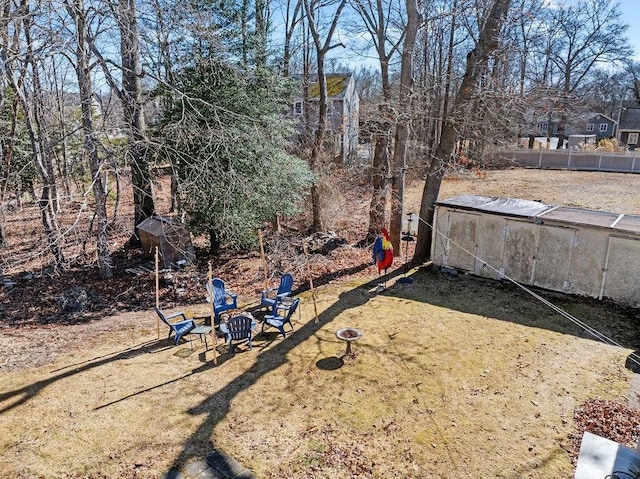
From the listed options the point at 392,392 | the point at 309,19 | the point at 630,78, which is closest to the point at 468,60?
the point at 309,19

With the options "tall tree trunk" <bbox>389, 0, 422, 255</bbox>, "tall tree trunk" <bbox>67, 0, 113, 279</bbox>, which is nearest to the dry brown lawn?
"tall tree trunk" <bbox>67, 0, 113, 279</bbox>

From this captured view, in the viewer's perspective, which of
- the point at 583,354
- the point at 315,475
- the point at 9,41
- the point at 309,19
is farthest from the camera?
the point at 309,19

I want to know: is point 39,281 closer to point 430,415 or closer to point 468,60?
point 430,415

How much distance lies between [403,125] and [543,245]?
491cm

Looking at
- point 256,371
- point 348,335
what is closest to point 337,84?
point 348,335

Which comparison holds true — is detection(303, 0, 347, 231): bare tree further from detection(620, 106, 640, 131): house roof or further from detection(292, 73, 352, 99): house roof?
detection(620, 106, 640, 131): house roof

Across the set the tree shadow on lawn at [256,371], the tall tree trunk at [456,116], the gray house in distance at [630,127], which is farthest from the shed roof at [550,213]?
the gray house in distance at [630,127]

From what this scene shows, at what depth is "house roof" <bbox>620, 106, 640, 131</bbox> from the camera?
45.5m

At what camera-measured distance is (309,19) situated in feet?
47.3

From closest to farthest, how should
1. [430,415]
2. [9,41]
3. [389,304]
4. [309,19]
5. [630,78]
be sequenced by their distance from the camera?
1. [430,415]
2. [389,304]
3. [9,41]
4. [309,19]
5. [630,78]

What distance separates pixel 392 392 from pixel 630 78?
215 feet

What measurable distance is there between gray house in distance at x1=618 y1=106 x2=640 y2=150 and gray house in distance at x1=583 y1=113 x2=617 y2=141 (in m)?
7.06

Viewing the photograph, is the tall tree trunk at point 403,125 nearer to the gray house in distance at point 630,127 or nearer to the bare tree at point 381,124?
the bare tree at point 381,124

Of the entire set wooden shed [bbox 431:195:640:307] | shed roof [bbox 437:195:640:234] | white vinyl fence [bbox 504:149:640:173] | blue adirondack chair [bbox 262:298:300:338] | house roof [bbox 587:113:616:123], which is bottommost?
blue adirondack chair [bbox 262:298:300:338]
